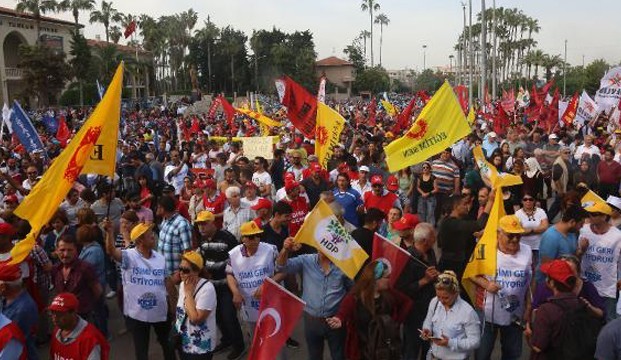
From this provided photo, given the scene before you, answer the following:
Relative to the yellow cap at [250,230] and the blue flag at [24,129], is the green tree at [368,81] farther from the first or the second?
the yellow cap at [250,230]

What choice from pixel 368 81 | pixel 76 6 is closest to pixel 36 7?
pixel 76 6

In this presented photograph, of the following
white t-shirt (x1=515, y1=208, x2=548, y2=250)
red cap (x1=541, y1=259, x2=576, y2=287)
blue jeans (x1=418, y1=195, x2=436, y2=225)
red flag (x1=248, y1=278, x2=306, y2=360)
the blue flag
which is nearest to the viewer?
red cap (x1=541, y1=259, x2=576, y2=287)

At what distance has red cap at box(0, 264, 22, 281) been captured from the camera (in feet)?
13.9

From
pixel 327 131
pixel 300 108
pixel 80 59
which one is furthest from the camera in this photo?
pixel 80 59

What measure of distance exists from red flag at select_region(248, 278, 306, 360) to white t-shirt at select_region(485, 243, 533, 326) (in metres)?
1.66

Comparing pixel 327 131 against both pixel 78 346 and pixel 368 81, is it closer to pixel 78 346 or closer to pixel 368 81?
pixel 78 346

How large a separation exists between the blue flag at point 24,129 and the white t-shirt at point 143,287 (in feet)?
26.6

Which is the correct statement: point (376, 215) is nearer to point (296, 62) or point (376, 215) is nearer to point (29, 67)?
point (29, 67)

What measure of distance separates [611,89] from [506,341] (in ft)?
46.3

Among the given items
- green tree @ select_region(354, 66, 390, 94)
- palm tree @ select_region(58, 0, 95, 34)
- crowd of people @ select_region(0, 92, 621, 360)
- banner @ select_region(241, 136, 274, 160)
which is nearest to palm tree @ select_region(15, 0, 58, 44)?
palm tree @ select_region(58, 0, 95, 34)

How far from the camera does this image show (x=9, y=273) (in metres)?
4.24

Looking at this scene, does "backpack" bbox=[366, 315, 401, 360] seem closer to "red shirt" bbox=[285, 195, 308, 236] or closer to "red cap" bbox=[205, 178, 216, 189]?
"red shirt" bbox=[285, 195, 308, 236]

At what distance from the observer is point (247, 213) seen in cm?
729

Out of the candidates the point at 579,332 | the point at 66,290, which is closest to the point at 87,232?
the point at 66,290
